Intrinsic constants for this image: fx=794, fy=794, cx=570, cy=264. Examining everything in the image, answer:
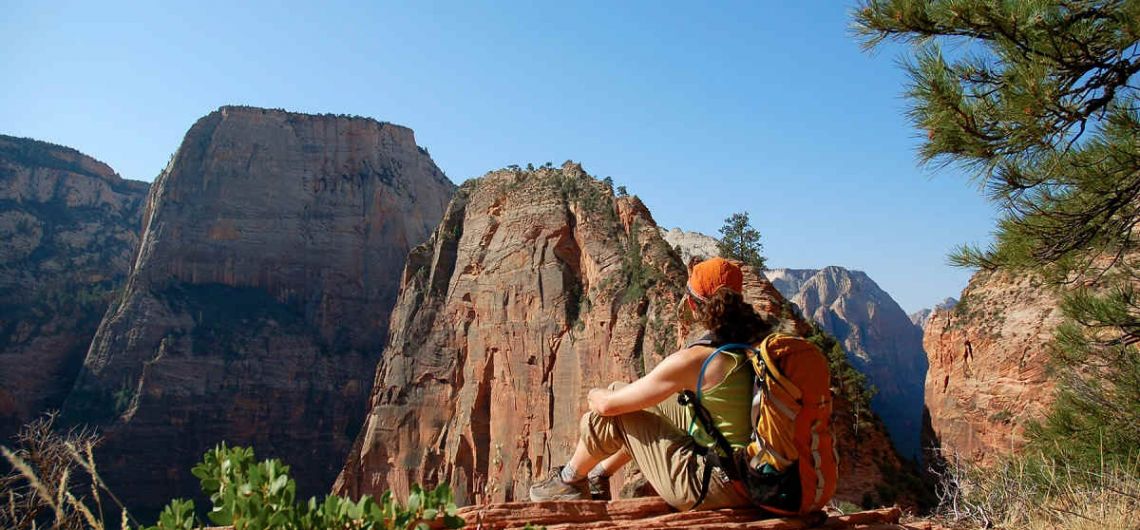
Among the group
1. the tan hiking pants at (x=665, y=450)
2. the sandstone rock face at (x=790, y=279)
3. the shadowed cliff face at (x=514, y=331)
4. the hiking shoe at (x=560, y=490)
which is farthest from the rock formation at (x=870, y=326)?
the tan hiking pants at (x=665, y=450)

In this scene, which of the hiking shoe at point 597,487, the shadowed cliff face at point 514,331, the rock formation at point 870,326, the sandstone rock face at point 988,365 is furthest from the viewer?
the rock formation at point 870,326

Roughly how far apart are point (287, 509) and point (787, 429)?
2533mm

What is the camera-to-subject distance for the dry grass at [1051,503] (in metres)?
4.80

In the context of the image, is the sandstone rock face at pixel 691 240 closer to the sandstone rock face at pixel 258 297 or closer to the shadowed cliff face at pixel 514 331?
the sandstone rock face at pixel 258 297

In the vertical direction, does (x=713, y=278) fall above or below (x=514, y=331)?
below

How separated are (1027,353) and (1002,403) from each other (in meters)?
1.41

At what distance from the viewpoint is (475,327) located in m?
33.1

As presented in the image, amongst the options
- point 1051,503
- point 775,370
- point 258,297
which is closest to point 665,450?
point 775,370

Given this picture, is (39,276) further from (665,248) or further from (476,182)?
(665,248)

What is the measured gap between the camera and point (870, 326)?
298 ft

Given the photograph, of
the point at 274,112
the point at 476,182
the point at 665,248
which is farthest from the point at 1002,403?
the point at 274,112

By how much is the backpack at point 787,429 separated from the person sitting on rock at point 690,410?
76mm

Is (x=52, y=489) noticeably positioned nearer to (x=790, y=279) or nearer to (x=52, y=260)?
(x=52, y=260)

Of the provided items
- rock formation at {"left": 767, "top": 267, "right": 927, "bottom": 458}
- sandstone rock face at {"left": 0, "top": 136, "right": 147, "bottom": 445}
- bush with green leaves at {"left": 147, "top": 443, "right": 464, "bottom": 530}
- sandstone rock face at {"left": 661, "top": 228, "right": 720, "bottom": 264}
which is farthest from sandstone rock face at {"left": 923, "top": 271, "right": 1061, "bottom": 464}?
sandstone rock face at {"left": 0, "top": 136, "right": 147, "bottom": 445}
